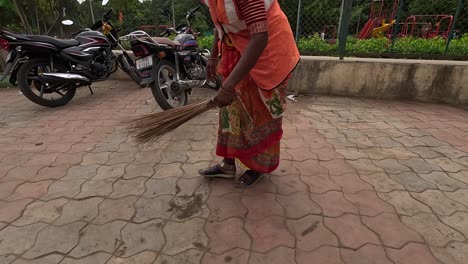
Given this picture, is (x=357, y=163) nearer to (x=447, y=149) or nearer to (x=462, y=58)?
(x=447, y=149)

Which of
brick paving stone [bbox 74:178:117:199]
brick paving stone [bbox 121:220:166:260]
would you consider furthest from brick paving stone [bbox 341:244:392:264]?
brick paving stone [bbox 74:178:117:199]

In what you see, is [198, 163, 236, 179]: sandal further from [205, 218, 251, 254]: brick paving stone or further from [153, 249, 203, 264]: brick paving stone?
[153, 249, 203, 264]: brick paving stone

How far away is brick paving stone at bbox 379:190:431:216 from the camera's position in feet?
6.36

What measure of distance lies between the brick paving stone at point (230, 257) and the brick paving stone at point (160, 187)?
0.69 metres

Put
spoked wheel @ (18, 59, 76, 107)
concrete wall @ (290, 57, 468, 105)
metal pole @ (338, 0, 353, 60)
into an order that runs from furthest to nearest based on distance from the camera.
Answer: metal pole @ (338, 0, 353, 60) < concrete wall @ (290, 57, 468, 105) < spoked wheel @ (18, 59, 76, 107)

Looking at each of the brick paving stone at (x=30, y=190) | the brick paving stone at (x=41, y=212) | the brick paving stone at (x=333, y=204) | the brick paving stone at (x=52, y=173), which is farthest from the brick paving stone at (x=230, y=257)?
the brick paving stone at (x=52, y=173)

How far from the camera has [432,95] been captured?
4.17 meters

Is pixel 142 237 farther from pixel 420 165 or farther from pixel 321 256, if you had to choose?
pixel 420 165

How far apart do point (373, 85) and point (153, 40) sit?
323cm

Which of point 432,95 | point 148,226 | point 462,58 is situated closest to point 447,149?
point 432,95

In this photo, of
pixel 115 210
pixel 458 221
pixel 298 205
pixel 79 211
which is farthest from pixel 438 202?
pixel 79 211

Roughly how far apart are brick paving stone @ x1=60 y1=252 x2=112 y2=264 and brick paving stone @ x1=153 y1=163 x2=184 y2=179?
2.71 ft

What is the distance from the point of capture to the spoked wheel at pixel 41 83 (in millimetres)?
3807

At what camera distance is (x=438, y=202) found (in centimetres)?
202
